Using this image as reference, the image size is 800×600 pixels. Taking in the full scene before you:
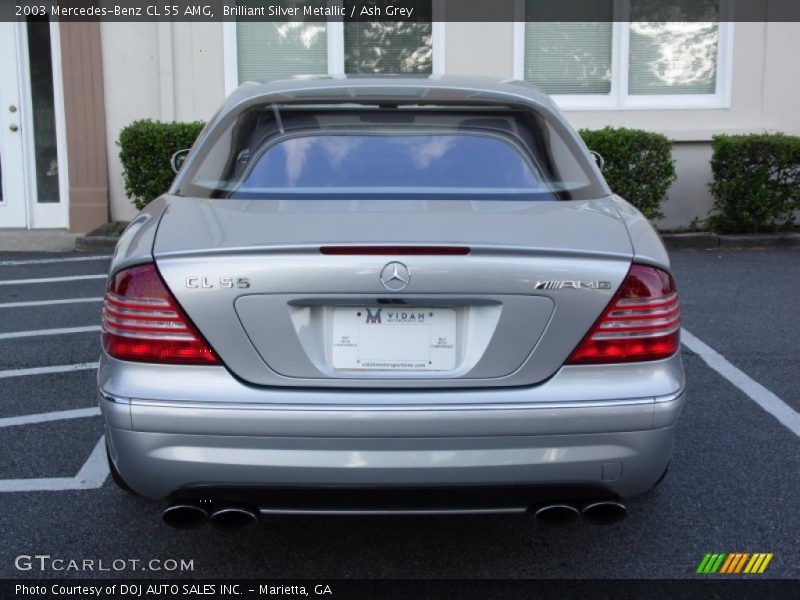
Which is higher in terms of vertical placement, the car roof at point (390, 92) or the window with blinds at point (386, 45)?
the window with blinds at point (386, 45)

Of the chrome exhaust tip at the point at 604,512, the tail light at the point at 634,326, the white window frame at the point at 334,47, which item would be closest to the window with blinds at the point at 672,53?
the white window frame at the point at 334,47

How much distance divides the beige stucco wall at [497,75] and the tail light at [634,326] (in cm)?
765

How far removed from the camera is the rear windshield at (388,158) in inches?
130

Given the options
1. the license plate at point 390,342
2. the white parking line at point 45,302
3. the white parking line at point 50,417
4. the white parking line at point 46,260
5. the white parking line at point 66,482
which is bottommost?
the white parking line at point 66,482

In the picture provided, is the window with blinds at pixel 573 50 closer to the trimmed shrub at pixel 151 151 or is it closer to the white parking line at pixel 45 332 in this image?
the trimmed shrub at pixel 151 151

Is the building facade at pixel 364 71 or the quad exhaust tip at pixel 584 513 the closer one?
the quad exhaust tip at pixel 584 513

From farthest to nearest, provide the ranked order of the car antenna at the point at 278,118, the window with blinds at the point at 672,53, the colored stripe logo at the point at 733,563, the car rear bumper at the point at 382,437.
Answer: the window with blinds at the point at 672,53, the car antenna at the point at 278,118, the colored stripe logo at the point at 733,563, the car rear bumper at the point at 382,437

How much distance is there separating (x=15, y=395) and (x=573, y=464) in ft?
11.5

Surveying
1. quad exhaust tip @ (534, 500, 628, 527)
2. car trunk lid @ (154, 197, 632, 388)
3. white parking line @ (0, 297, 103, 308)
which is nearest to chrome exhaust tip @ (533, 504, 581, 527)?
quad exhaust tip @ (534, 500, 628, 527)

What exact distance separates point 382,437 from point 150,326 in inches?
29.6

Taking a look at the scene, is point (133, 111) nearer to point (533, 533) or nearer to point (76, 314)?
point (76, 314)

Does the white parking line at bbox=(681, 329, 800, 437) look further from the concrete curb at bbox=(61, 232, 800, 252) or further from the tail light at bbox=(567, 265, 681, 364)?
the concrete curb at bbox=(61, 232, 800, 252)

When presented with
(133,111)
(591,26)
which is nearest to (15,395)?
(133,111)

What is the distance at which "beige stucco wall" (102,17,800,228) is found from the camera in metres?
10.1
